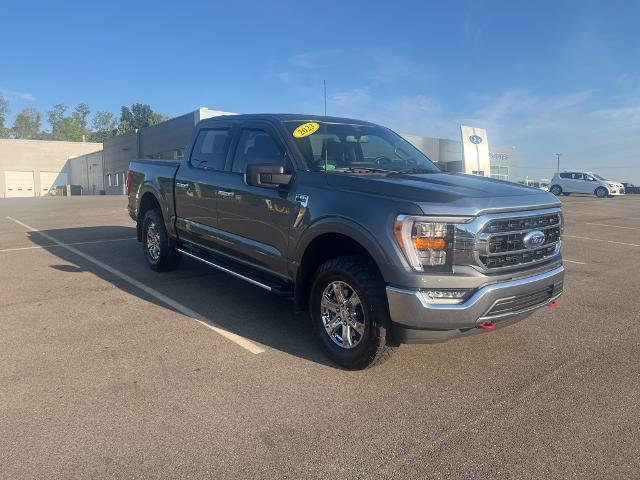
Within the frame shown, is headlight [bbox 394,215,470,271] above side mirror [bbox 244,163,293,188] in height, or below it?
below

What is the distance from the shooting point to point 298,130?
471 centimetres

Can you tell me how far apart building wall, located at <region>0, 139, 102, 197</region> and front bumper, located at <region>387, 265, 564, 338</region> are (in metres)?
66.9

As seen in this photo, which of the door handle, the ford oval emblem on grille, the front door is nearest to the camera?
the ford oval emblem on grille

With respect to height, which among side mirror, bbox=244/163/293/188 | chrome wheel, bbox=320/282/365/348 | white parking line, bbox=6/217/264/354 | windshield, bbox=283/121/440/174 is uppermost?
windshield, bbox=283/121/440/174

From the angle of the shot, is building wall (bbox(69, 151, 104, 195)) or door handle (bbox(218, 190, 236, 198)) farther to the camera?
building wall (bbox(69, 151, 104, 195))

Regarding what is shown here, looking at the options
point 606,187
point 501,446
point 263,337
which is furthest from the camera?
point 606,187

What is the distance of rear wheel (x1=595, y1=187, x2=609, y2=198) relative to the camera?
3541cm

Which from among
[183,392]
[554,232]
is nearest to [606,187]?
[554,232]

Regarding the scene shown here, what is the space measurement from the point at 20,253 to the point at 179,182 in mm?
4514

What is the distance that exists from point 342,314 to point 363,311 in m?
0.27

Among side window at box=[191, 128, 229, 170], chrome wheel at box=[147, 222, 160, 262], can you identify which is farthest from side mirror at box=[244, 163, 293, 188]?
chrome wheel at box=[147, 222, 160, 262]

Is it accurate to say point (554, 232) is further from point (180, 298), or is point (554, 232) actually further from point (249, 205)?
point (180, 298)

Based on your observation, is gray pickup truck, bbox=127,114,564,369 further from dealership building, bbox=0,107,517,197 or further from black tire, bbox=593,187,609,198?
black tire, bbox=593,187,609,198

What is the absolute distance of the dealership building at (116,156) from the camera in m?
32.6
